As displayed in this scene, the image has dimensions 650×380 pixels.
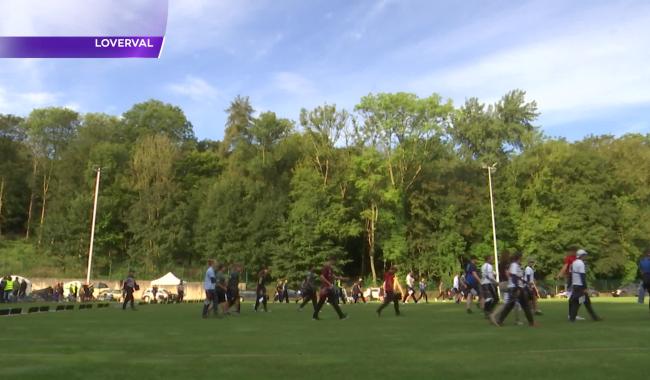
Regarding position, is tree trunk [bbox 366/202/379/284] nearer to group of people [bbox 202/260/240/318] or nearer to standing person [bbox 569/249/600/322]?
group of people [bbox 202/260/240/318]

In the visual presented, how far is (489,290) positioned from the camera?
54.3 ft

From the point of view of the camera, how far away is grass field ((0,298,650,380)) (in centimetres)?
714

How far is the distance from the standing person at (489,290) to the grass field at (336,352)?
6.80 feet

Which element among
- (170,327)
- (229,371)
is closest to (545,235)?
(170,327)

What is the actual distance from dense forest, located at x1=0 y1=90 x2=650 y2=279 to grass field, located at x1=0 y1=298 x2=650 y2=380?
1821 inches

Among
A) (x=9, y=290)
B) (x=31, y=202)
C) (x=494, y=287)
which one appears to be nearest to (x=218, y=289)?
(x=494, y=287)

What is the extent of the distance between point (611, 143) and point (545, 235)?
16086 mm

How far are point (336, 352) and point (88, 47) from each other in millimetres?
7264

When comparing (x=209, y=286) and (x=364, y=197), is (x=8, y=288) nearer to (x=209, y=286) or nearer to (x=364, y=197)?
(x=209, y=286)

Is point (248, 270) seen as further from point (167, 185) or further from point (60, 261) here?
point (60, 261)

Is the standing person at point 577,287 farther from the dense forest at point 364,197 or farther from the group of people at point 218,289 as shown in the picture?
the dense forest at point 364,197

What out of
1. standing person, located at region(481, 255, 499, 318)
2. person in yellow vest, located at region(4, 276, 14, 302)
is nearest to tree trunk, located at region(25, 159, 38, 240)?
person in yellow vest, located at region(4, 276, 14, 302)

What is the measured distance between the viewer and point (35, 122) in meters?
81.3

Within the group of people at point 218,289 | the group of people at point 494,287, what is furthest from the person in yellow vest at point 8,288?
the group of people at point 218,289
